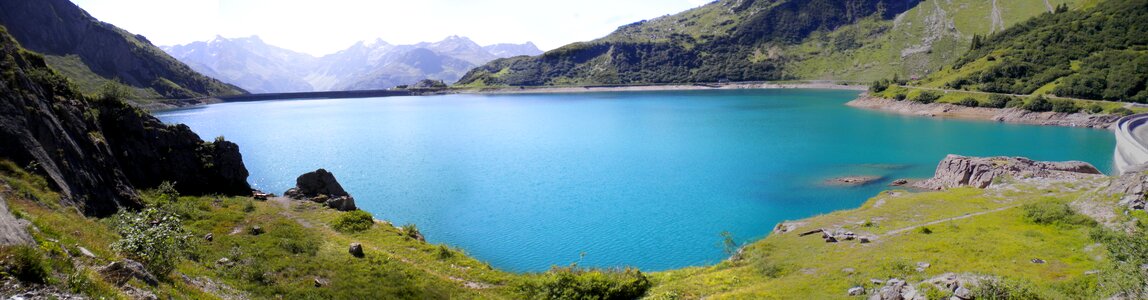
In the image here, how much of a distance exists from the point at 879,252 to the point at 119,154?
46.0m

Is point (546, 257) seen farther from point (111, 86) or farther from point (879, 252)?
point (111, 86)

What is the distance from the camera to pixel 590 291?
82.1 feet

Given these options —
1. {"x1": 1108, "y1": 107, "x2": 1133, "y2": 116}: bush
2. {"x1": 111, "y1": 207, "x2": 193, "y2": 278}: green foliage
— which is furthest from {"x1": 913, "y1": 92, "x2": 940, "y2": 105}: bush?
{"x1": 111, "y1": 207, "x2": 193, "y2": 278}: green foliage

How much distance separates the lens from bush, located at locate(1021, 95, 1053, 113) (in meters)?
111

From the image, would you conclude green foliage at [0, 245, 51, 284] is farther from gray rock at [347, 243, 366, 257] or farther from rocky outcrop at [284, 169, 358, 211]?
rocky outcrop at [284, 169, 358, 211]

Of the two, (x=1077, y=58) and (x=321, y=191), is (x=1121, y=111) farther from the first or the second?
(x=321, y=191)

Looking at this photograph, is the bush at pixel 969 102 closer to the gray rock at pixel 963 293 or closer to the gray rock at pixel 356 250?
the gray rock at pixel 963 293

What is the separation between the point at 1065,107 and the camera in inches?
4242

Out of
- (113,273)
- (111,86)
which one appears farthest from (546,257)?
(111,86)

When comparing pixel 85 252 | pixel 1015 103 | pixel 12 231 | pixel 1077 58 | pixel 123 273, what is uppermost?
pixel 12 231

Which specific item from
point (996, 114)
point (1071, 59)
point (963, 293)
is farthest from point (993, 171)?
point (1071, 59)

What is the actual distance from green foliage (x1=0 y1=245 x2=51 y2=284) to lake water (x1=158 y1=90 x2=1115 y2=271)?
27542mm

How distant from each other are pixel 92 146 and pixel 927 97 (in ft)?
520

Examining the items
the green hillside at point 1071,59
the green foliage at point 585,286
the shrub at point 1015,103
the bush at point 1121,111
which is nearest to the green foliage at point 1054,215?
the green foliage at point 585,286
